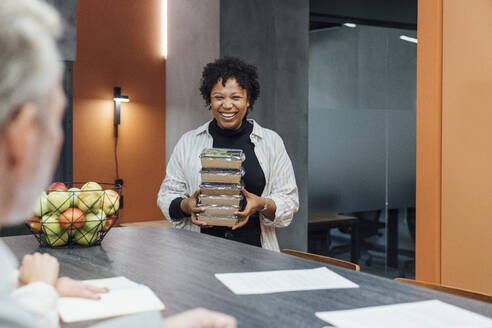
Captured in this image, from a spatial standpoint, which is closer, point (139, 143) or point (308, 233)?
point (308, 233)

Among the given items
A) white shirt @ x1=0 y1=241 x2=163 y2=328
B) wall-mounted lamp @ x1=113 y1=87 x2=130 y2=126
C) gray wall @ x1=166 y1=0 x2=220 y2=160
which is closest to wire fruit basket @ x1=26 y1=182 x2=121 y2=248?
white shirt @ x1=0 y1=241 x2=163 y2=328

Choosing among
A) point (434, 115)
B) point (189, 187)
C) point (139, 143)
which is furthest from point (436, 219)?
point (139, 143)

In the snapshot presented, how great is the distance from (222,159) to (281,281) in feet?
3.52

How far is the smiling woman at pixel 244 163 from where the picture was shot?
2.90 meters

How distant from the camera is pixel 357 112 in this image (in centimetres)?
566

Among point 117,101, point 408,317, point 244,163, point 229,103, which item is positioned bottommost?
point 408,317

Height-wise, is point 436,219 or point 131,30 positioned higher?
point 131,30

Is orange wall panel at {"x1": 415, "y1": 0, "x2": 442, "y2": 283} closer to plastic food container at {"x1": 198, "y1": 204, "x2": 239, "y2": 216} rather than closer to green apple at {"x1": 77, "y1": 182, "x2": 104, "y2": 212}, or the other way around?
plastic food container at {"x1": 198, "y1": 204, "x2": 239, "y2": 216}

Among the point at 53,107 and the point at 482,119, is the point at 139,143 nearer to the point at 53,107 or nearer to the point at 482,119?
the point at 482,119

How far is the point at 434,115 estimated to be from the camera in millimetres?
2877

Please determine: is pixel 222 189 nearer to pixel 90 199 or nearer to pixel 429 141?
pixel 90 199

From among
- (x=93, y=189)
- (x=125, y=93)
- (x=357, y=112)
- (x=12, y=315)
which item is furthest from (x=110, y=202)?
(x=125, y=93)

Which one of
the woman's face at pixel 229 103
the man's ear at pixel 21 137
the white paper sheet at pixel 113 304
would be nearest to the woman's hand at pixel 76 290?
the white paper sheet at pixel 113 304

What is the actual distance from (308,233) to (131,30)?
123 inches
